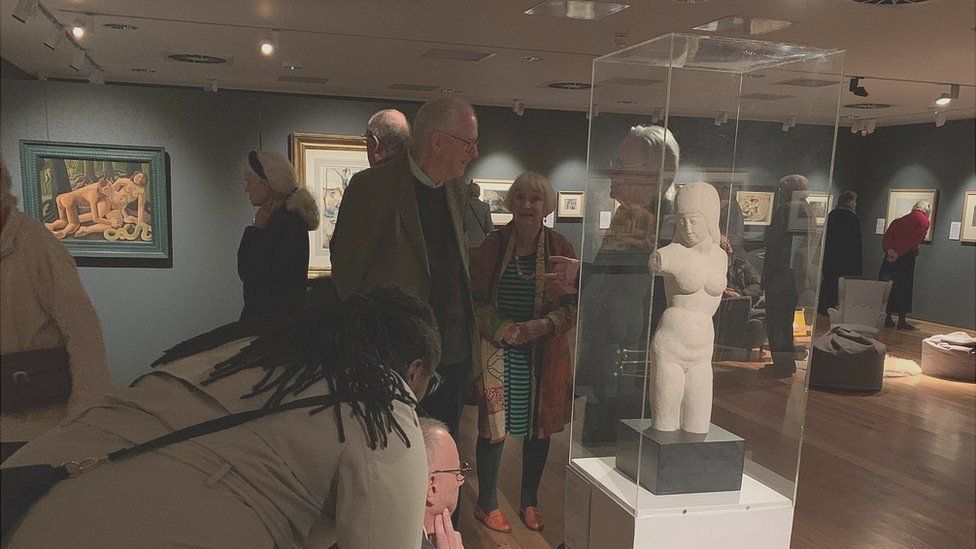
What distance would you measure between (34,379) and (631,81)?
5.53 feet

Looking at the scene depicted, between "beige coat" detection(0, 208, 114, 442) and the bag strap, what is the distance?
10 cm

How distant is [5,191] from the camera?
34.2 inches

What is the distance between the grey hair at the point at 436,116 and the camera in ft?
6.57

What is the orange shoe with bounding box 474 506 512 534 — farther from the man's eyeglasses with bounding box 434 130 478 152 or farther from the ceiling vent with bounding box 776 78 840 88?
the ceiling vent with bounding box 776 78 840 88

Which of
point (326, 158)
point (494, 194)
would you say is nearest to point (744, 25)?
point (326, 158)

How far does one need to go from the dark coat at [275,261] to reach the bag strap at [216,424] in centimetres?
167

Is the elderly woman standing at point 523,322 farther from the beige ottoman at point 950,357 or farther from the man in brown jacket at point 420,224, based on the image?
the beige ottoman at point 950,357

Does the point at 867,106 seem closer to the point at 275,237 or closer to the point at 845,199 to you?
the point at 845,199

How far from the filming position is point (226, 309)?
497 centimetres

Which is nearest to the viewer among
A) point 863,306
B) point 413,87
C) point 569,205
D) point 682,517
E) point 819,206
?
point 682,517

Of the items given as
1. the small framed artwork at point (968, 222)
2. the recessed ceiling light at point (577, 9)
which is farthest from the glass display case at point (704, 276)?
the small framed artwork at point (968, 222)

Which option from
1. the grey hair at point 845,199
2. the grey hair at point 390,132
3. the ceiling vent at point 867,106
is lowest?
the grey hair at point 845,199

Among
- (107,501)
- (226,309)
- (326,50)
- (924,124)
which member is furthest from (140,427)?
(924,124)

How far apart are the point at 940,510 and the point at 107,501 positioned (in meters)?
3.57
